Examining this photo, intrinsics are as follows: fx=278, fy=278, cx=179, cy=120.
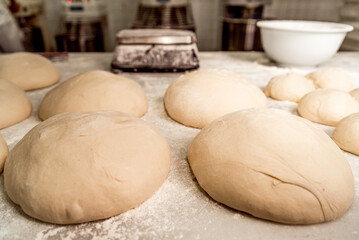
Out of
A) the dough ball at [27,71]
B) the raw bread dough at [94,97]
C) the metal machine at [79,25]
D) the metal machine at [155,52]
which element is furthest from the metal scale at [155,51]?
the metal machine at [79,25]

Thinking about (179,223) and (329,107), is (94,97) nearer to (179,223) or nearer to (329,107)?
(179,223)

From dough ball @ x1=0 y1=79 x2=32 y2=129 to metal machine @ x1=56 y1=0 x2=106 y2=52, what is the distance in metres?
1.83

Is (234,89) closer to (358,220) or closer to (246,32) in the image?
(358,220)

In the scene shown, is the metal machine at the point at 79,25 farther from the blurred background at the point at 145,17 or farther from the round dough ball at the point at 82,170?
the round dough ball at the point at 82,170

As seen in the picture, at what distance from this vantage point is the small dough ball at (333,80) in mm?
1833

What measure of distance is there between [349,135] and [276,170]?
0.56 metres

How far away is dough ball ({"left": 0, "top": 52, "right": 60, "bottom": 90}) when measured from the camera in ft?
6.36

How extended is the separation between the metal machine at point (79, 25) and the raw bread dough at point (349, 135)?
296cm

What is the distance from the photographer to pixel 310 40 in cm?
221

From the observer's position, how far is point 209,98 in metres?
1.53

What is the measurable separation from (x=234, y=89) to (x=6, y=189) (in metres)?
1.17

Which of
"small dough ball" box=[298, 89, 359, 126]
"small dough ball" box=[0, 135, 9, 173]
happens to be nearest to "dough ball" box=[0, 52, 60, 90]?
"small dough ball" box=[0, 135, 9, 173]

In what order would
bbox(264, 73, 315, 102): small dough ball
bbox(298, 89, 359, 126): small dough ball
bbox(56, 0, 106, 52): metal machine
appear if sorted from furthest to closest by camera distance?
1. bbox(56, 0, 106, 52): metal machine
2. bbox(264, 73, 315, 102): small dough ball
3. bbox(298, 89, 359, 126): small dough ball

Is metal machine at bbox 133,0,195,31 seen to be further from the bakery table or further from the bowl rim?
the bakery table
